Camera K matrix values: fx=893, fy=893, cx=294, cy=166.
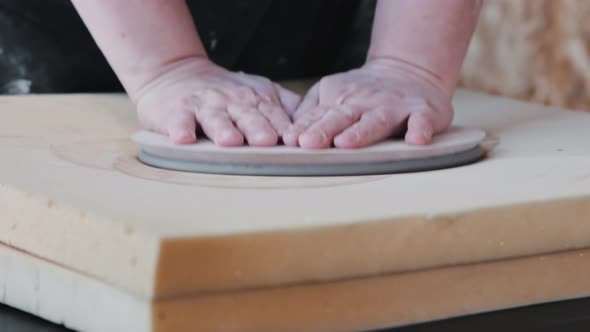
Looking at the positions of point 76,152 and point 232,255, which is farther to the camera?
point 76,152

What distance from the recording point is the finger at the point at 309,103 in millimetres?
768

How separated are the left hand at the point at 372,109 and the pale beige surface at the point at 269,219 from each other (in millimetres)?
52

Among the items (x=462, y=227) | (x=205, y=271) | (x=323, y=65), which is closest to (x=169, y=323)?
(x=205, y=271)

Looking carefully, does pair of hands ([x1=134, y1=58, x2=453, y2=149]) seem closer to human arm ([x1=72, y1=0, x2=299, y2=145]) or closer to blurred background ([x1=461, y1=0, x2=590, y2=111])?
human arm ([x1=72, y1=0, x2=299, y2=145])

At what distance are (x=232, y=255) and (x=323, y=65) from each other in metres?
0.79

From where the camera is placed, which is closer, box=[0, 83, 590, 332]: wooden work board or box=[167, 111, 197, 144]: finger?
box=[0, 83, 590, 332]: wooden work board

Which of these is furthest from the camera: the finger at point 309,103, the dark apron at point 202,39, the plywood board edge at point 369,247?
the dark apron at point 202,39

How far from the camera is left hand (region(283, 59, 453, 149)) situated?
0.70m

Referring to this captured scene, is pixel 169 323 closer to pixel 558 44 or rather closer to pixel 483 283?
pixel 483 283

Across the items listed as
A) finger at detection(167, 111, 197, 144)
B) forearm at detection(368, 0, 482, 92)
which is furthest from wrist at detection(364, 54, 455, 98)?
finger at detection(167, 111, 197, 144)

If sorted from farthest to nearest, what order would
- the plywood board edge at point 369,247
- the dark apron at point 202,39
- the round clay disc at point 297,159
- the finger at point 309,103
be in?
the dark apron at point 202,39 → the finger at point 309,103 → the round clay disc at point 297,159 → the plywood board edge at point 369,247

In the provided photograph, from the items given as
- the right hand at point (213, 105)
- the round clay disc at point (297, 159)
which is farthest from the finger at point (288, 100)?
the round clay disc at point (297, 159)

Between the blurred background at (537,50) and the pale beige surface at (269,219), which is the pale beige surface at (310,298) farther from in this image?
the blurred background at (537,50)

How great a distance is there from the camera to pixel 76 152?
2.42 feet
